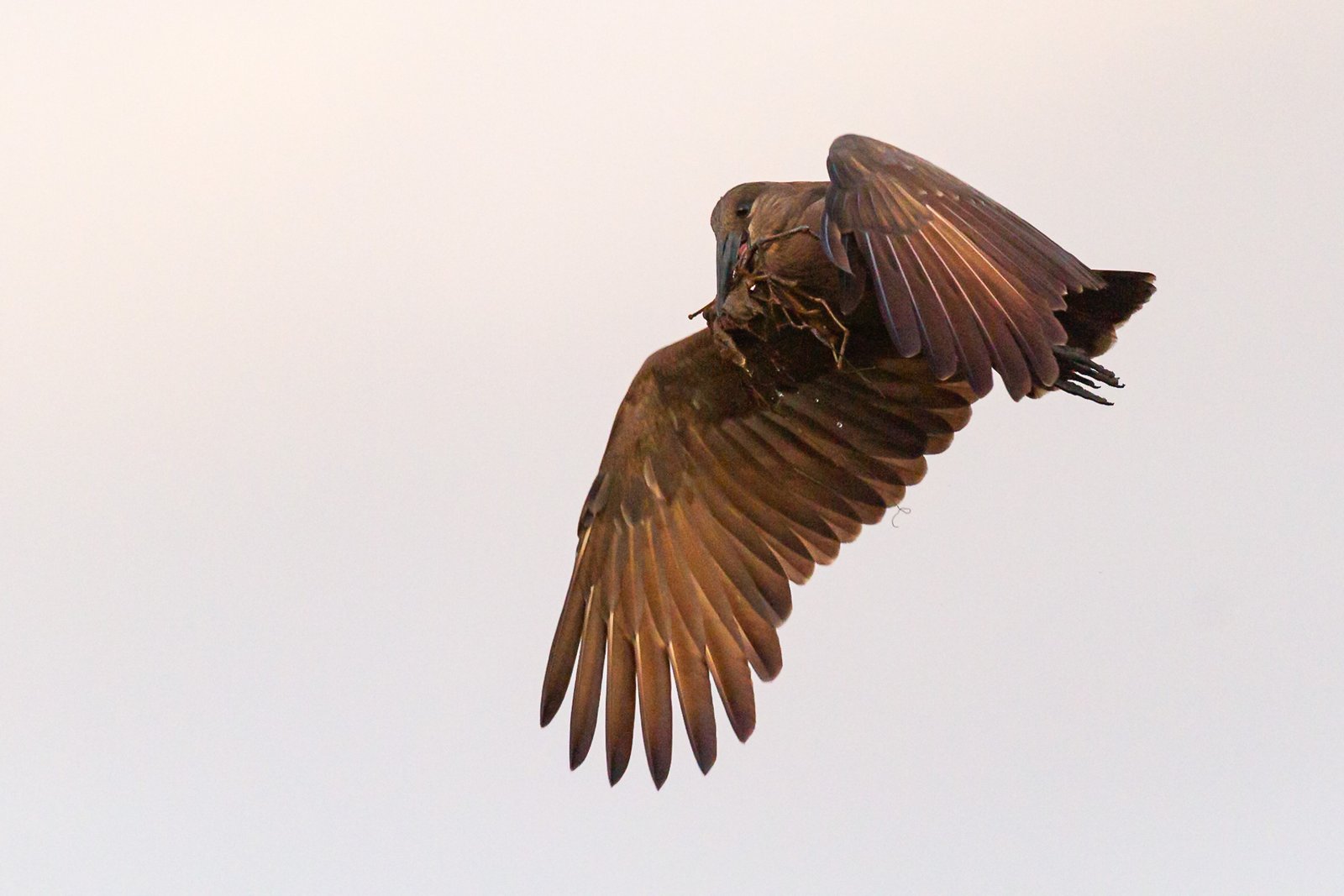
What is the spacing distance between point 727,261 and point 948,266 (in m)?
1.52

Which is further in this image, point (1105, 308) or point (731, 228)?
point (731, 228)

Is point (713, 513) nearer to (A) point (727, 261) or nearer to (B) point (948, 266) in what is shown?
(A) point (727, 261)

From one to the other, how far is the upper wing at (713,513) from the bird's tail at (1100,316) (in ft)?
2.49

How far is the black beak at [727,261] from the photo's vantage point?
26.1 feet

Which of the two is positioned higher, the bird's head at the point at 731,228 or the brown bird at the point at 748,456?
the bird's head at the point at 731,228

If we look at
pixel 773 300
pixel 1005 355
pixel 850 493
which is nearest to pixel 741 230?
pixel 773 300

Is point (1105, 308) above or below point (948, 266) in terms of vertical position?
above

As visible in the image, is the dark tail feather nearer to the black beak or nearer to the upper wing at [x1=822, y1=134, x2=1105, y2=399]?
the upper wing at [x1=822, y1=134, x2=1105, y2=399]

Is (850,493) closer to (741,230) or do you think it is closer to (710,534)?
(710,534)

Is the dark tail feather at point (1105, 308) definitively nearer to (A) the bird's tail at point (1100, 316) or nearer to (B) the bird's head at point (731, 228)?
(A) the bird's tail at point (1100, 316)

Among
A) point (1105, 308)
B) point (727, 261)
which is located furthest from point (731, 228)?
point (1105, 308)

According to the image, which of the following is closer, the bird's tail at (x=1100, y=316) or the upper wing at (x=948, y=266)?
the upper wing at (x=948, y=266)

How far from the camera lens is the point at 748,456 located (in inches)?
343

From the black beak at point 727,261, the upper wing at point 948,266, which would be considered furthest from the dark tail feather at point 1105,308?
the black beak at point 727,261
